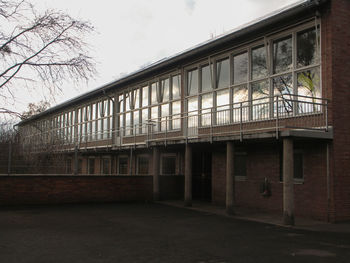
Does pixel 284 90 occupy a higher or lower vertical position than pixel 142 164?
A: higher

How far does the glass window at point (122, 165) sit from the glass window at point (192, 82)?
311 inches

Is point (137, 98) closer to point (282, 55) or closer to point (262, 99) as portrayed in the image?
point (262, 99)

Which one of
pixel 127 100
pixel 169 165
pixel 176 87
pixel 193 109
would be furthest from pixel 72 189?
pixel 127 100

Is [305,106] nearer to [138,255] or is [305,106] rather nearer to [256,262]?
[256,262]

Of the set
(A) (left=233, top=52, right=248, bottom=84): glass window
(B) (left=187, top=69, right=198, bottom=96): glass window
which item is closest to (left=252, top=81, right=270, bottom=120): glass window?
(A) (left=233, top=52, right=248, bottom=84): glass window

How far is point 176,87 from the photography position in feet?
59.4

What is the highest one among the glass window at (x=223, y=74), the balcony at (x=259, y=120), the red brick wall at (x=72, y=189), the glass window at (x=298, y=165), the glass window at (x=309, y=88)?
the glass window at (x=223, y=74)

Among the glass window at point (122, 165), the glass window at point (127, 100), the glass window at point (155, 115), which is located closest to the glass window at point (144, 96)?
the glass window at point (155, 115)

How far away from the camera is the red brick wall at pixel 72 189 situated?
14172 millimetres

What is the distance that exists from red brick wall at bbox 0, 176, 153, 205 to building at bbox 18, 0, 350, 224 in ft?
2.80

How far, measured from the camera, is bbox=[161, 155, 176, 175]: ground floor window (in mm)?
19375

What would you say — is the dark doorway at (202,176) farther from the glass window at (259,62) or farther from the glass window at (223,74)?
the glass window at (259,62)

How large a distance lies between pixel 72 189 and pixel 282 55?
9181 millimetres

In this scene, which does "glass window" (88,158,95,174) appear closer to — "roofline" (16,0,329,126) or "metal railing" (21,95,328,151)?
"metal railing" (21,95,328,151)
